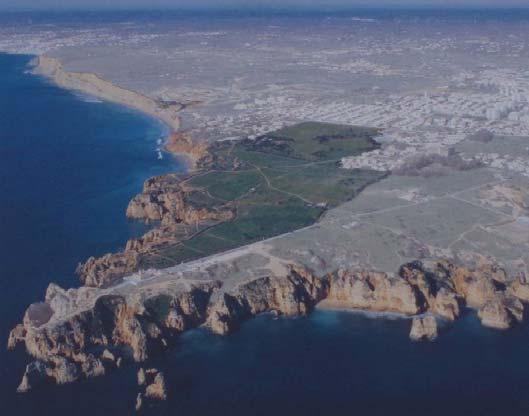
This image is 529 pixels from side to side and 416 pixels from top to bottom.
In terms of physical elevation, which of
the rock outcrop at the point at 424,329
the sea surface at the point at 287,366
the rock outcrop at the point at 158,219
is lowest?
the sea surface at the point at 287,366

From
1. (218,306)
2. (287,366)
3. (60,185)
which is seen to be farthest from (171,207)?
(287,366)

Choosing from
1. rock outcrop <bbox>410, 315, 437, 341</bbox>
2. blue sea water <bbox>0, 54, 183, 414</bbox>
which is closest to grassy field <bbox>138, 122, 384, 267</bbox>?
blue sea water <bbox>0, 54, 183, 414</bbox>

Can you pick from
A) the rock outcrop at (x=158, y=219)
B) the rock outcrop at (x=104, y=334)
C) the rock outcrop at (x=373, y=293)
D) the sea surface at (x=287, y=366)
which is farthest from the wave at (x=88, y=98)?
the rock outcrop at (x=373, y=293)

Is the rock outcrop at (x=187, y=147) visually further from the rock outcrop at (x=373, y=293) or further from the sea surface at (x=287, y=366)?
the rock outcrop at (x=373, y=293)

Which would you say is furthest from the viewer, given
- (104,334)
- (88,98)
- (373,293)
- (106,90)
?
(106,90)

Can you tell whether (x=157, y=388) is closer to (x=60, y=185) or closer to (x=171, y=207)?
(x=171, y=207)

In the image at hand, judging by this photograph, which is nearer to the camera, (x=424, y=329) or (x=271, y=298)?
(x=424, y=329)
